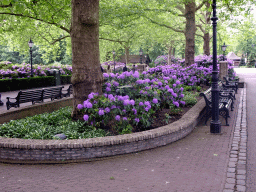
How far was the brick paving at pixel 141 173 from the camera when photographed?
407 cm

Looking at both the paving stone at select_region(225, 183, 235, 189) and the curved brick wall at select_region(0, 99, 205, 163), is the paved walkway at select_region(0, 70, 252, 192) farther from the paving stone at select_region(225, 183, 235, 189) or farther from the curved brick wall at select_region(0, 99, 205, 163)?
the curved brick wall at select_region(0, 99, 205, 163)

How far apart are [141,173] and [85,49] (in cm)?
370

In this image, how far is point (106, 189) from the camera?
13.1 feet

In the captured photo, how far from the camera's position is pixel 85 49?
703cm

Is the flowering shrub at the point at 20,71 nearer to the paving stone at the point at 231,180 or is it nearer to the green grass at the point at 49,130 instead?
the green grass at the point at 49,130

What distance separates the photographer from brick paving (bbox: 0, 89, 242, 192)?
4066 mm

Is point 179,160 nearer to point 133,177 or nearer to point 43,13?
point 133,177

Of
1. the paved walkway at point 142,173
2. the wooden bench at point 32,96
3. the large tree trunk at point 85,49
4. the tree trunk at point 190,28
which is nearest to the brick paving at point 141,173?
the paved walkway at point 142,173

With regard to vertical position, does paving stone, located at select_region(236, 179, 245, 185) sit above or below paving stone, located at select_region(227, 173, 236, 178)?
below

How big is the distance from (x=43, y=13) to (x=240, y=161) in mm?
10658

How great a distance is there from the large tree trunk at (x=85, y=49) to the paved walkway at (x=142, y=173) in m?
2.46

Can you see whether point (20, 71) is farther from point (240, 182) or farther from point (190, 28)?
point (240, 182)

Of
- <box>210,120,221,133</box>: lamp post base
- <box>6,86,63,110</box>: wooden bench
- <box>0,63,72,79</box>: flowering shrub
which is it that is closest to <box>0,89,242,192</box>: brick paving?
<box>210,120,221,133</box>: lamp post base

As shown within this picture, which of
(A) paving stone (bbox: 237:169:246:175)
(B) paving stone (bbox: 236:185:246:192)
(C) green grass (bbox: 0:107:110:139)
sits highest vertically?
(C) green grass (bbox: 0:107:110:139)
